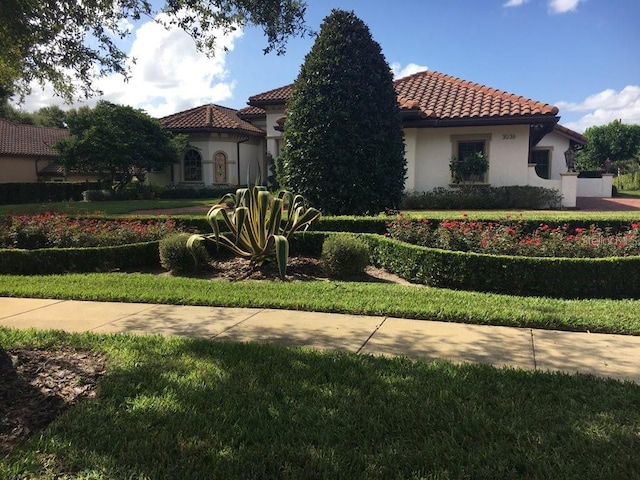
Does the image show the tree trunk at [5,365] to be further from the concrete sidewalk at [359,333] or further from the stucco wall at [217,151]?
the stucco wall at [217,151]

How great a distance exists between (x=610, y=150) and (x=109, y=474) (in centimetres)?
6594

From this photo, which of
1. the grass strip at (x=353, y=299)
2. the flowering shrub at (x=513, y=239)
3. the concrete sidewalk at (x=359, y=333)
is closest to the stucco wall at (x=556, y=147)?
the flowering shrub at (x=513, y=239)

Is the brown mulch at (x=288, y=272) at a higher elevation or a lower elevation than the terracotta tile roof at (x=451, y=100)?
lower

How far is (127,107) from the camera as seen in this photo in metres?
27.8

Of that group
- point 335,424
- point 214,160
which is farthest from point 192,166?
point 335,424

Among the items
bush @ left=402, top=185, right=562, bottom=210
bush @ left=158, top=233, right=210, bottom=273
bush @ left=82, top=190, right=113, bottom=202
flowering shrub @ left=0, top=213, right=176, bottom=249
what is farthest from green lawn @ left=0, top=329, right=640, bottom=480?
bush @ left=82, top=190, right=113, bottom=202

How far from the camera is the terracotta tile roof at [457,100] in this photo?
17844 mm

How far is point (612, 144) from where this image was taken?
5672 cm

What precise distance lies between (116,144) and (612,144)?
54.6 metres

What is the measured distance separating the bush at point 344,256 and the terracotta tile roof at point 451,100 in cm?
1063

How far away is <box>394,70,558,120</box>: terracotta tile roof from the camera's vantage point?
1784cm

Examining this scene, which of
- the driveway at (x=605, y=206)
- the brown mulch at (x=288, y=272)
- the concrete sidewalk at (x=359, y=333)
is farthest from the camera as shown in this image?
the driveway at (x=605, y=206)

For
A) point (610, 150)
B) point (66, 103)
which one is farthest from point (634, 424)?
point (610, 150)

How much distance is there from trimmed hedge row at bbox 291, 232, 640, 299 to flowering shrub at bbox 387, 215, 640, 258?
67cm
